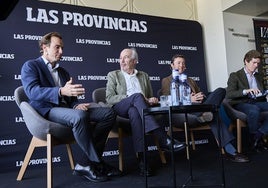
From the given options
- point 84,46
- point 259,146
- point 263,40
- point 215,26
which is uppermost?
point 215,26

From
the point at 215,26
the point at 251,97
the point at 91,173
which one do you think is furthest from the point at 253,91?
the point at 91,173

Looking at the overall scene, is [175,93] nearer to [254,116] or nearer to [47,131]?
[47,131]

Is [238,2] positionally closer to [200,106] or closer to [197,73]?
[197,73]

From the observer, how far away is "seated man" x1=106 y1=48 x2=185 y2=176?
209cm

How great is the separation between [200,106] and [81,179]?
1113 mm

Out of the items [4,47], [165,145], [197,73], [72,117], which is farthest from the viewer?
[197,73]

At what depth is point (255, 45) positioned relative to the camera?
13.9ft

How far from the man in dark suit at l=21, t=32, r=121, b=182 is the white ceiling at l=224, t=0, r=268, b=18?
275cm

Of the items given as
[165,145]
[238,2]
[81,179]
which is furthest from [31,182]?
[238,2]

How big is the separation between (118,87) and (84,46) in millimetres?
1006

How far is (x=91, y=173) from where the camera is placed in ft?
6.70

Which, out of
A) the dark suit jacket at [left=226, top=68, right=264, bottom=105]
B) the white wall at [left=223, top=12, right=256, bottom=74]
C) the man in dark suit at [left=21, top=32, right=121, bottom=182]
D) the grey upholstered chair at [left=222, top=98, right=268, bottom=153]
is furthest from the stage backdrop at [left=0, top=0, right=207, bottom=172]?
the grey upholstered chair at [left=222, top=98, right=268, bottom=153]

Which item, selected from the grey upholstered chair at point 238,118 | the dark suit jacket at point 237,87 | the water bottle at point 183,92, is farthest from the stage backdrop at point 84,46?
the water bottle at point 183,92

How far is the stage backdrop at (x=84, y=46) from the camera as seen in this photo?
2891mm
